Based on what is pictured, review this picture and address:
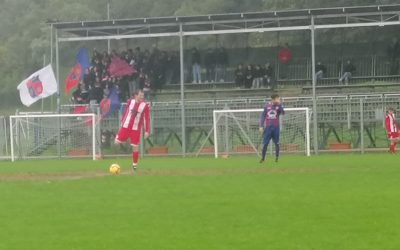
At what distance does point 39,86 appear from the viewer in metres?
42.3

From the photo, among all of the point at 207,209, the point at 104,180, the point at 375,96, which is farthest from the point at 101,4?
the point at 207,209

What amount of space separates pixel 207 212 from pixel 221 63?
31.9 m

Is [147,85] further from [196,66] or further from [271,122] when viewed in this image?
[271,122]

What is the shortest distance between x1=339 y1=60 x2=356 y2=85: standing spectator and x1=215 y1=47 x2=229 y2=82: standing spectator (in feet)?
19.6

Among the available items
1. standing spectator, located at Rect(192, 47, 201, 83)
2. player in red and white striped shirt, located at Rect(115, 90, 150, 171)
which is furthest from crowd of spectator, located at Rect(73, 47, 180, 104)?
player in red and white striped shirt, located at Rect(115, 90, 150, 171)

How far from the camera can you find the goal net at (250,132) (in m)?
36.1

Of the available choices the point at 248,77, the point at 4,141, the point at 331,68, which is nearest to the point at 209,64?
the point at 248,77

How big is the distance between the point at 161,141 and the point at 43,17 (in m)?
59.5

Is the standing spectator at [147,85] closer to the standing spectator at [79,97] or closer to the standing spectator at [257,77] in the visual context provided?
the standing spectator at [79,97]

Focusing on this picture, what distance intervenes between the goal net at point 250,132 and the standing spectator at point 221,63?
24.5 feet

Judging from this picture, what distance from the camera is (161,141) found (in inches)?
1606

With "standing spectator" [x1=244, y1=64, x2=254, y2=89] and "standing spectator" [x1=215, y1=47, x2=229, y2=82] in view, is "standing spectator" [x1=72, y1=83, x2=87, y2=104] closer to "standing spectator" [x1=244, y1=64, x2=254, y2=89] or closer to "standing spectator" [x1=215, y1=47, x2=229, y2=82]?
"standing spectator" [x1=215, y1=47, x2=229, y2=82]

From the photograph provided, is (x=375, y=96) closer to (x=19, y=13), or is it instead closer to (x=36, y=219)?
(x=36, y=219)

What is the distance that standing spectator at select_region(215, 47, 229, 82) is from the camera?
146 feet
